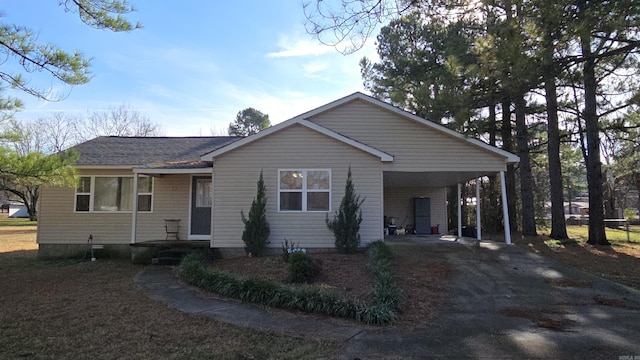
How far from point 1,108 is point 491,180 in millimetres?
19677

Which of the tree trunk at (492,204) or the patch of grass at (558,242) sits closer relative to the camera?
the patch of grass at (558,242)

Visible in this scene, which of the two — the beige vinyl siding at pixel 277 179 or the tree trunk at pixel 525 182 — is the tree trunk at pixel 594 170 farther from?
the beige vinyl siding at pixel 277 179

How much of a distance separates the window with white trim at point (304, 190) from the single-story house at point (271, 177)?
0.03 meters

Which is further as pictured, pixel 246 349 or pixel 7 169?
pixel 7 169

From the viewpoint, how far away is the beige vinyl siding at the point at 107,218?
1312cm

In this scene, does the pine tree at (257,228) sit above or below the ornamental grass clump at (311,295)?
above

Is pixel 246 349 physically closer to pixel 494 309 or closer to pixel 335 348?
pixel 335 348

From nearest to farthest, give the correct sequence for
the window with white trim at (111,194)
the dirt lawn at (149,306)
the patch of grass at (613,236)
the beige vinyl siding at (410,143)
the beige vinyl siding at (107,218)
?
the dirt lawn at (149,306)
the beige vinyl siding at (410,143)
the beige vinyl siding at (107,218)
the window with white trim at (111,194)
the patch of grass at (613,236)

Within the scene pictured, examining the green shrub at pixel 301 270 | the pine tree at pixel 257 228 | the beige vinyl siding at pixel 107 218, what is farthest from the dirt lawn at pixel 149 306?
the beige vinyl siding at pixel 107 218

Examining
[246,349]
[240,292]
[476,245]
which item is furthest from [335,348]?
[476,245]

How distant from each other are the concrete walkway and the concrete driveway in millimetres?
12

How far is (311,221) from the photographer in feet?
37.8

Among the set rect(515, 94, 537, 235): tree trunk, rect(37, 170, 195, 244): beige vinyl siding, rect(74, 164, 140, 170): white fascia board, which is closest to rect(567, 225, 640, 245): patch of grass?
rect(515, 94, 537, 235): tree trunk

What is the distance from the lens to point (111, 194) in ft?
43.8
